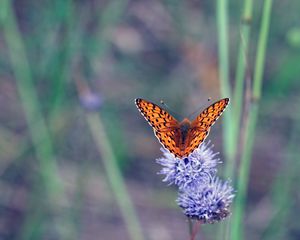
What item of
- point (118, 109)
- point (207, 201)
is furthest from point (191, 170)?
point (118, 109)

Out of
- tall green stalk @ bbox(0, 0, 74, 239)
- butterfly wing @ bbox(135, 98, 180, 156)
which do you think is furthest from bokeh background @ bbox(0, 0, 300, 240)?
butterfly wing @ bbox(135, 98, 180, 156)

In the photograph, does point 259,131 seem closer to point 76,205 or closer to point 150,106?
point 76,205

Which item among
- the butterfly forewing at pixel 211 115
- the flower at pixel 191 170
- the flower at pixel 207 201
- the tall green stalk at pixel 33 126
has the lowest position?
the flower at pixel 207 201

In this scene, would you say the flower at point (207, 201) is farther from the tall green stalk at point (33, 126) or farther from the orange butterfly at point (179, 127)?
the tall green stalk at point (33, 126)

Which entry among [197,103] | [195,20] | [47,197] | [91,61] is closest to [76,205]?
[47,197]

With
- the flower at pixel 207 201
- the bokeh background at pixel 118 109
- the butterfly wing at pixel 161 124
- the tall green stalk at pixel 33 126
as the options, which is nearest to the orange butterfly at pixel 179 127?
the butterfly wing at pixel 161 124

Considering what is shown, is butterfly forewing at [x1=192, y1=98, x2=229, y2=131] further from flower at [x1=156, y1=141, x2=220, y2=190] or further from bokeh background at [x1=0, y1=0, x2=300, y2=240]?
bokeh background at [x1=0, y1=0, x2=300, y2=240]

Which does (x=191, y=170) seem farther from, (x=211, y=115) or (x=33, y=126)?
(x=33, y=126)
